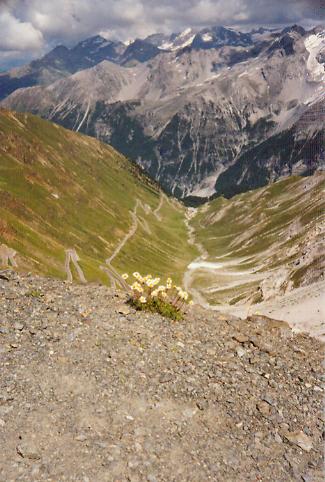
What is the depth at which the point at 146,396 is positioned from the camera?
18.6 m

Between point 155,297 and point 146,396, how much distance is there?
311 inches

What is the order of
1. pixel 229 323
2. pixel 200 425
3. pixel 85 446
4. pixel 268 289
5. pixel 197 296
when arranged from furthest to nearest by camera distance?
pixel 197 296, pixel 268 289, pixel 229 323, pixel 200 425, pixel 85 446

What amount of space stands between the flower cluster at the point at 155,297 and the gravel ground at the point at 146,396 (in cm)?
82

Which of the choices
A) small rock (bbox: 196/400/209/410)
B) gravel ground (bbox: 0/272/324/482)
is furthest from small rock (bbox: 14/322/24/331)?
small rock (bbox: 196/400/209/410)

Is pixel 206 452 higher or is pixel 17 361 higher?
pixel 17 361

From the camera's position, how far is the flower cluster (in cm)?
2469

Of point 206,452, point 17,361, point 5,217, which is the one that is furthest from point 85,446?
point 5,217

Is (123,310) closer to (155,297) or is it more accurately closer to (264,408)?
(155,297)

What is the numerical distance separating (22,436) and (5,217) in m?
160

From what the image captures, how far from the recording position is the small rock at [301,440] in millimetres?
16891

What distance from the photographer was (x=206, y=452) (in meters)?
16.2

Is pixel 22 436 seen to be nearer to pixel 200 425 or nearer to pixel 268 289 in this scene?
pixel 200 425

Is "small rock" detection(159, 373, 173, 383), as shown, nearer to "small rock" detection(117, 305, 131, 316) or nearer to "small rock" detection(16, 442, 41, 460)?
"small rock" detection(117, 305, 131, 316)

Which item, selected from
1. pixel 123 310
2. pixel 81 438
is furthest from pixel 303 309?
pixel 81 438
